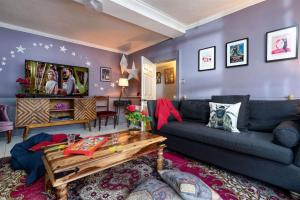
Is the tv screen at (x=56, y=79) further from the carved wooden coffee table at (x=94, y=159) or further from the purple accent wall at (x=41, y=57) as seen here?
the carved wooden coffee table at (x=94, y=159)

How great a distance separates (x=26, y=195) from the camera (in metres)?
1.34

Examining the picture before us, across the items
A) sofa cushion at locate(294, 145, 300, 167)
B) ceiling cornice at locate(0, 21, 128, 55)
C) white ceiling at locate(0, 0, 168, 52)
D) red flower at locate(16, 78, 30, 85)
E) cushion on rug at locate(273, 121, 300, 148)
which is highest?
white ceiling at locate(0, 0, 168, 52)

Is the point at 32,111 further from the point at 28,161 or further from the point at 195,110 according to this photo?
the point at 195,110

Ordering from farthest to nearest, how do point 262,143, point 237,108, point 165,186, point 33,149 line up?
point 237,108, point 33,149, point 262,143, point 165,186

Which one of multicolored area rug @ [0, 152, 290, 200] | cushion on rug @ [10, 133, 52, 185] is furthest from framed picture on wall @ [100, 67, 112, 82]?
multicolored area rug @ [0, 152, 290, 200]

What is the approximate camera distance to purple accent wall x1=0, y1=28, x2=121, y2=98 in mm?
3197

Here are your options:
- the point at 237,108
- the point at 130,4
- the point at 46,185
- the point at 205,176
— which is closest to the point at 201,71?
the point at 237,108

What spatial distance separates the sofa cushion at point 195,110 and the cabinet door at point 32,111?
284 centimetres

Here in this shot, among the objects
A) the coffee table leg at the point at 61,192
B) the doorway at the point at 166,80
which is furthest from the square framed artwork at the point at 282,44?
the doorway at the point at 166,80

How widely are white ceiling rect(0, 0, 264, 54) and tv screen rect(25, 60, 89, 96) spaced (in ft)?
2.61

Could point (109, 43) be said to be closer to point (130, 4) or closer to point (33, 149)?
point (130, 4)

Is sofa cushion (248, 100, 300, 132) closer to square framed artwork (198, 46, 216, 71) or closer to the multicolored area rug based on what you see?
the multicolored area rug

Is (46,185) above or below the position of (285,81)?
below

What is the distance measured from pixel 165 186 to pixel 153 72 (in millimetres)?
3295
